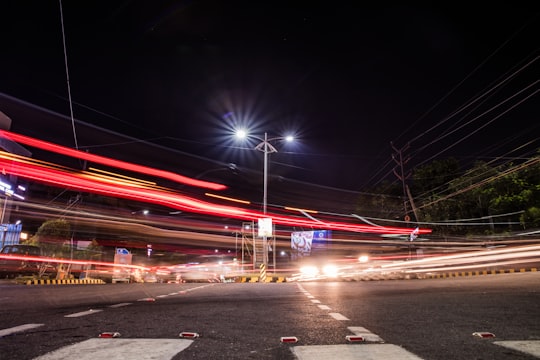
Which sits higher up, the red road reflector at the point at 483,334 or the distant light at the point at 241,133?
the distant light at the point at 241,133

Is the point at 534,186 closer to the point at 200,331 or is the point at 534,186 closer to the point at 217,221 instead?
the point at 217,221

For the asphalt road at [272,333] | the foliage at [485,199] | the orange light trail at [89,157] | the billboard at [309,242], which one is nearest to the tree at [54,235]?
the orange light trail at [89,157]

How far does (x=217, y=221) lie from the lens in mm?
44312

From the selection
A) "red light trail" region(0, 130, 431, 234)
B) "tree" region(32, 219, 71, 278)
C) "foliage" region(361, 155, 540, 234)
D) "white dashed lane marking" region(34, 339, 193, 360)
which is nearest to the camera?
"white dashed lane marking" region(34, 339, 193, 360)

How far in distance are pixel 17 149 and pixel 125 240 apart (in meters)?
14.9

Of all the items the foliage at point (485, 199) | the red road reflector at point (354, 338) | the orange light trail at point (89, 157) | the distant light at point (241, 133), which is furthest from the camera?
the foliage at point (485, 199)

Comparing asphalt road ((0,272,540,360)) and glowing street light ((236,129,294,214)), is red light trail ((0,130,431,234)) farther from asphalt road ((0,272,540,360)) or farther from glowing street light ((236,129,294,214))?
asphalt road ((0,272,540,360))

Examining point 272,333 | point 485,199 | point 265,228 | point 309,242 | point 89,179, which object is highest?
point 485,199

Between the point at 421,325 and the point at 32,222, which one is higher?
the point at 32,222

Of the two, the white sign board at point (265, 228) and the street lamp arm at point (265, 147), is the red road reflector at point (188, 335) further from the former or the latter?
the street lamp arm at point (265, 147)

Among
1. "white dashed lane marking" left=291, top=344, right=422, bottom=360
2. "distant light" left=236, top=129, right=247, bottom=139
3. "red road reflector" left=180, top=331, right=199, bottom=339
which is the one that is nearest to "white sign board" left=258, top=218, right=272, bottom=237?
"distant light" left=236, top=129, right=247, bottom=139

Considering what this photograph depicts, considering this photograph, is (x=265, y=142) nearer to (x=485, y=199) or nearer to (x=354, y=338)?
(x=485, y=199)

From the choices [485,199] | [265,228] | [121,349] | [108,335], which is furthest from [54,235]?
[485,199]

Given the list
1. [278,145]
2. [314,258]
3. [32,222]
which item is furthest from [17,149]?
[314,258]
